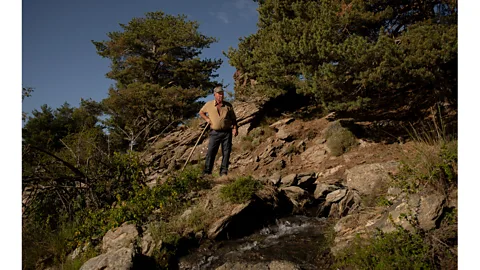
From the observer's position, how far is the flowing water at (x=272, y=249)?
4.38m

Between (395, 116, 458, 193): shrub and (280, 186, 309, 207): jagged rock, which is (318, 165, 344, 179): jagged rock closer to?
(280, 186, 309, 207): jagged rock

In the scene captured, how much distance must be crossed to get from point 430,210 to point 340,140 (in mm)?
7626

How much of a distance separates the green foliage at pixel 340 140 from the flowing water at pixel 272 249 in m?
5.57

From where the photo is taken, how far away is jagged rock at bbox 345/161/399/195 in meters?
5.19

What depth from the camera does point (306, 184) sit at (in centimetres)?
930

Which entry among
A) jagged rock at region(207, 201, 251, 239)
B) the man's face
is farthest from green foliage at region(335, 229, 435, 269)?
the man's face

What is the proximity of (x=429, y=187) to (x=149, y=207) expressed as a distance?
4.55 metres

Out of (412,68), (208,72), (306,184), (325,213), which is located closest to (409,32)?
(412,68)

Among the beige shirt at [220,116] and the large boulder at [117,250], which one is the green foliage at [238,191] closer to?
the beige shirt at [220,116]

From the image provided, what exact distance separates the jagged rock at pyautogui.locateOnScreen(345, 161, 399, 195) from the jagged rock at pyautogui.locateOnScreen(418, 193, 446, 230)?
4.13ft

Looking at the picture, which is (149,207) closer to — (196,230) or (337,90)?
(196,230)

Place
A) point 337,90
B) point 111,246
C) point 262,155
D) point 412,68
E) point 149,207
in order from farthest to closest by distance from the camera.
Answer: point 262,155 → point 337,90 → point 412,68 → point 149,207 → point 111,246

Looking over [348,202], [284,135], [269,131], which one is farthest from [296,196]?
[269,131]

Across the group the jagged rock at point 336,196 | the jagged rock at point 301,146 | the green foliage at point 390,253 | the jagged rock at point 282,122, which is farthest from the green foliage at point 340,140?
the green foliage at point 390,253
